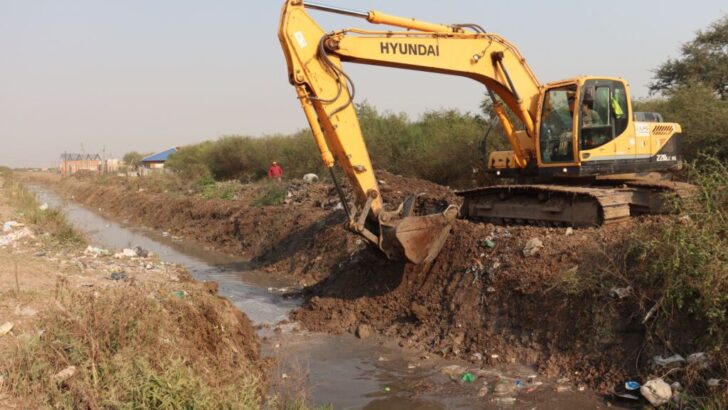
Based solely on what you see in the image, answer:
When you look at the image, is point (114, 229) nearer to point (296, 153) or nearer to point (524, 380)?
point (296, 153)

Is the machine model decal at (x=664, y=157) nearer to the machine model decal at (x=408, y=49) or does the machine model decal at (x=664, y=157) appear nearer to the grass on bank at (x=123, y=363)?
the machine model decal at (x=408, y=49)

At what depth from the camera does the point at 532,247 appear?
7348mm

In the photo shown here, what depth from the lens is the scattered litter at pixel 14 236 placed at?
1041cm

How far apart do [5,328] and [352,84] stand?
4.42 meters

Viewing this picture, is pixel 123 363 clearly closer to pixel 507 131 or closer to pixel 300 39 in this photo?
pixel 300 39

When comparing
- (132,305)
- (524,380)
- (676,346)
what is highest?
(132,305)

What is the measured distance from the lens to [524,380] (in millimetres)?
6008

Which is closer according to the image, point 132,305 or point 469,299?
point 132,305

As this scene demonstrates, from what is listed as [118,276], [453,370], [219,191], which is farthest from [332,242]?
[219,191]

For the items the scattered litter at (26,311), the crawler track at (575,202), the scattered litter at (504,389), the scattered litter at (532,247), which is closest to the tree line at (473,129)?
the crawler track at (575,202)

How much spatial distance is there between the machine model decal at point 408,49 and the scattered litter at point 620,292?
3710mm

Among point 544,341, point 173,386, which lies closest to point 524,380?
point 544,341

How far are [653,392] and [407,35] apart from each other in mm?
4905

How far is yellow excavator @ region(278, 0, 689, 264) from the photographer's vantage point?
7320mm
